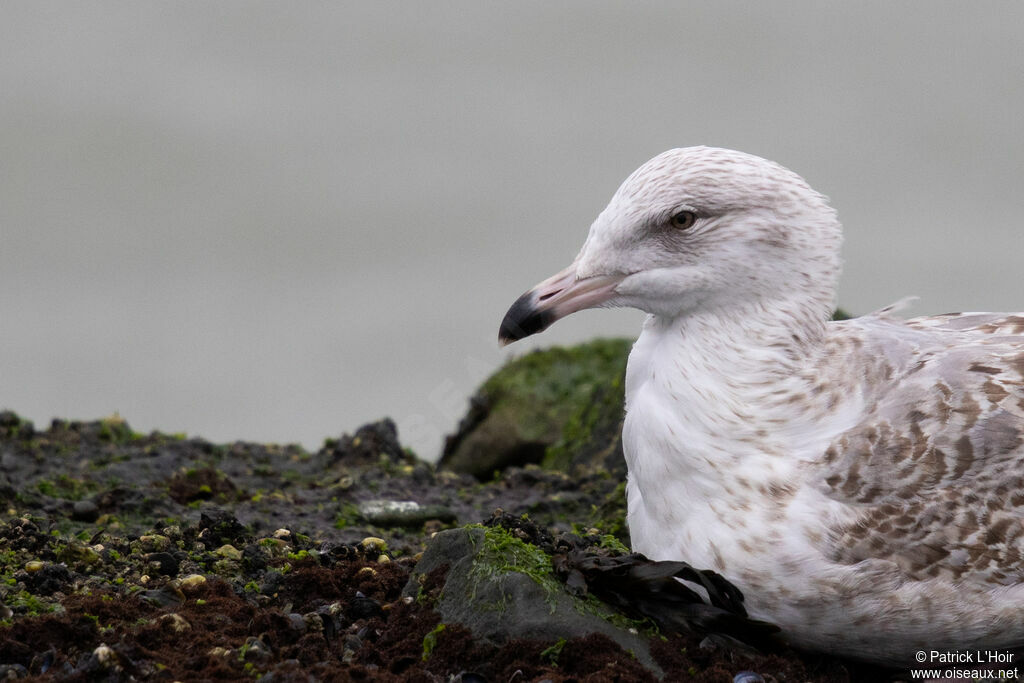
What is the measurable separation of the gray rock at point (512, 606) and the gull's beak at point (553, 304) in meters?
1.05

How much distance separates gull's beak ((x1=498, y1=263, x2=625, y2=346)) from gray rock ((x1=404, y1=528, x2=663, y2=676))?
41.5 inches

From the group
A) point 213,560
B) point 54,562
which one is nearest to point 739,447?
point 213,560

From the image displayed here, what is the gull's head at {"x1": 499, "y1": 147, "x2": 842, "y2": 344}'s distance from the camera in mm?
6516

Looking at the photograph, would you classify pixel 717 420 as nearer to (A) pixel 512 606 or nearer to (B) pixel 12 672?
(A) pixel 512 606

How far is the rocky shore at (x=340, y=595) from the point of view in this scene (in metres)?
5.72

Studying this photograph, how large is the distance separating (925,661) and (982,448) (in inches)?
40.4

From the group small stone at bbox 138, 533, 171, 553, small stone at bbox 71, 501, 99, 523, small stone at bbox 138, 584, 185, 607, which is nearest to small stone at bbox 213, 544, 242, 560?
small stone at bbox 138, 533, 171, 553

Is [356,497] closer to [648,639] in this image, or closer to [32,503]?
[32,503]

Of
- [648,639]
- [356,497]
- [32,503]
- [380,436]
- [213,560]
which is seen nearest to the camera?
[648,639]

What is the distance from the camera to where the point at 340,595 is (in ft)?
21.3

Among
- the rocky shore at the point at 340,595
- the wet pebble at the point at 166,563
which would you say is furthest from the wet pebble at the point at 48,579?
the wet pebble at the point at 166,563

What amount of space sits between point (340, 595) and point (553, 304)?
68.5 inches

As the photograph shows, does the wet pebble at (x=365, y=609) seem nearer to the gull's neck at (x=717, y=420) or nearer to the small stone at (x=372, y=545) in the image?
the small stone at (x=372, y=545)

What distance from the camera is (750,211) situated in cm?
654
